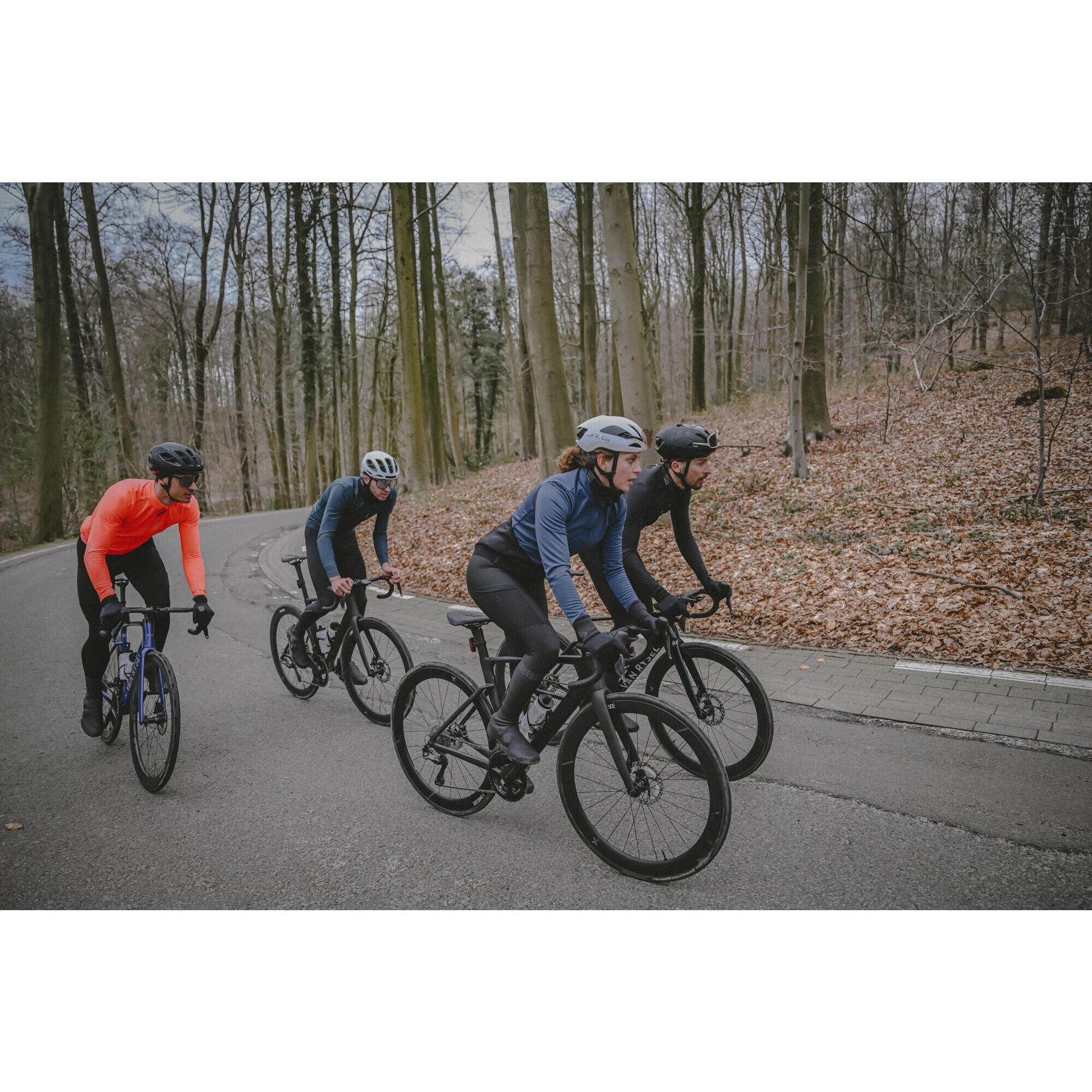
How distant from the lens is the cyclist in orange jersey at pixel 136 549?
12.4 ft

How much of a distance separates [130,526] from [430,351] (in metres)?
15.3

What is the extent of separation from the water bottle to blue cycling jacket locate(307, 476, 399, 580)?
6.19 ft

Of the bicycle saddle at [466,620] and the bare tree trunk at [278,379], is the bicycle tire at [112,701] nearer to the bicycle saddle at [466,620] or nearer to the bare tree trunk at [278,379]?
the bicycle saddle at [466,620]

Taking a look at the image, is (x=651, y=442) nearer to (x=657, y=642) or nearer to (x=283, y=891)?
(x=657, y=642)

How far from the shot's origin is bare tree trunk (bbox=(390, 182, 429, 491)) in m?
15.4

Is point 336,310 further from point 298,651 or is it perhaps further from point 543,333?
point 298,651

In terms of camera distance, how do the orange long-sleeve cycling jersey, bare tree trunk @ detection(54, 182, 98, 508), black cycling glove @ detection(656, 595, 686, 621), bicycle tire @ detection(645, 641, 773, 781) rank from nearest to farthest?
bicycle tire @ detection(645, 641, 773, 781) < black cycling glove @ detection(656, 595, 686, 621) < the orange long-sleeve cycling jersey < bare tree trunk @ detection(54, 182, 98, 508)

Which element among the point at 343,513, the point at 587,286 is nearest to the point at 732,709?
the point at 343,513

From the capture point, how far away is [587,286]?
57.1 ft

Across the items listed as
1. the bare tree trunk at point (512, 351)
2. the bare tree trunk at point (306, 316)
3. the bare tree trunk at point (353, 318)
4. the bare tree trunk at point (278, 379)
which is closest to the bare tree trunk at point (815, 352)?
the bare tree trunk at point (512, 351)

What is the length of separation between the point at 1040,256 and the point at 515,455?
23.6 meters

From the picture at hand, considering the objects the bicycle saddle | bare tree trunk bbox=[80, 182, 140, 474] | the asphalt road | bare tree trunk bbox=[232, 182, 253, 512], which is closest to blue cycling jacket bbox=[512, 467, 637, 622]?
the bicycle saddle

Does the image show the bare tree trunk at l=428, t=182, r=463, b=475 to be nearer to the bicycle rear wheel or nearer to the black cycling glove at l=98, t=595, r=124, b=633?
the bicycle rear wheel

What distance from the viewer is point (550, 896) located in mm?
2617
